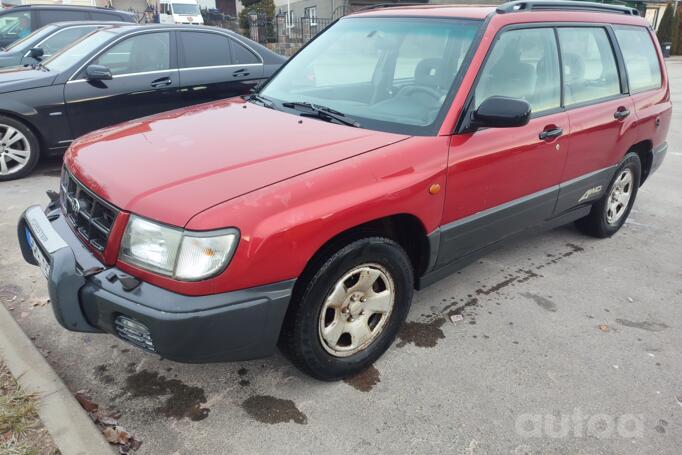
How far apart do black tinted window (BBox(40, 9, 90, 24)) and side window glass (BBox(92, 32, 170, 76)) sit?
5196 mm

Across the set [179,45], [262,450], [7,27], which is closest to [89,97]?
[179,45]

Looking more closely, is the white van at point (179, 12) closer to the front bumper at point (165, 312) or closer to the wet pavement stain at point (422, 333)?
the wet pavement stain at point (422, 333)

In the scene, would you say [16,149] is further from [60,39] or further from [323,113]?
[323,113]

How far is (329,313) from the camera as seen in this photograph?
2516 mm

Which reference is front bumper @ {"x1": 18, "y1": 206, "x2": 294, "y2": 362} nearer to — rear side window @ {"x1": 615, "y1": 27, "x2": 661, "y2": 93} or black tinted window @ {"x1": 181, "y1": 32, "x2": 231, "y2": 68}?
rear side window @ {"x1": 615, "y1": 27, "x2": 661, "y2": 93}

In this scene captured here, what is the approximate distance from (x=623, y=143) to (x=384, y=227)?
2.58 meters

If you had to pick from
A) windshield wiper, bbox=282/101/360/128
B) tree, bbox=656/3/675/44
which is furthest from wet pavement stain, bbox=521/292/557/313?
tree, bbox=656/3/675/44

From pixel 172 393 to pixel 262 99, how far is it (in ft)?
6.18

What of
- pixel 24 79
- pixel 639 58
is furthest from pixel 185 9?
pixel 639 58

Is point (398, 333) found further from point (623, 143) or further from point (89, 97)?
point (89, 97)

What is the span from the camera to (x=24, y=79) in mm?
5473

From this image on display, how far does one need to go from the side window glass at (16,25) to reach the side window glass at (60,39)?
9.02ft

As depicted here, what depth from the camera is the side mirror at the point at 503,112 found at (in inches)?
103

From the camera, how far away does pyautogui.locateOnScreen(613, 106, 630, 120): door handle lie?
12.9 feet
